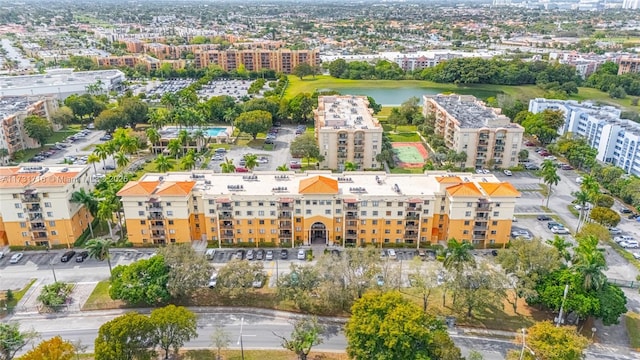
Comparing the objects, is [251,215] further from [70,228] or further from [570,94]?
[570,94]

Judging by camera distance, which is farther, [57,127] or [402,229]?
[57,127]

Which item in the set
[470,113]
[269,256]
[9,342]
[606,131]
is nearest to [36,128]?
[269,256]

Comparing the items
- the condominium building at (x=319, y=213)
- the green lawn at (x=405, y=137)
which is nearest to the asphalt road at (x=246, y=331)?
the condominium building at (x=319, y=213)

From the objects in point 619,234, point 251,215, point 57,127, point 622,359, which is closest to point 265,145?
point 251,215

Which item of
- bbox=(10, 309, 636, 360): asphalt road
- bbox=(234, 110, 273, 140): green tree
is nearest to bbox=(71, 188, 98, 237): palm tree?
bbox=(10, 309, 636, 360): asphalt road

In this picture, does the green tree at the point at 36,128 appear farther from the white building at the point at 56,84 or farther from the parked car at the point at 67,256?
the parked car at the point at 67,256

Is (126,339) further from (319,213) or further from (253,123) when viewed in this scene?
(253,123)
